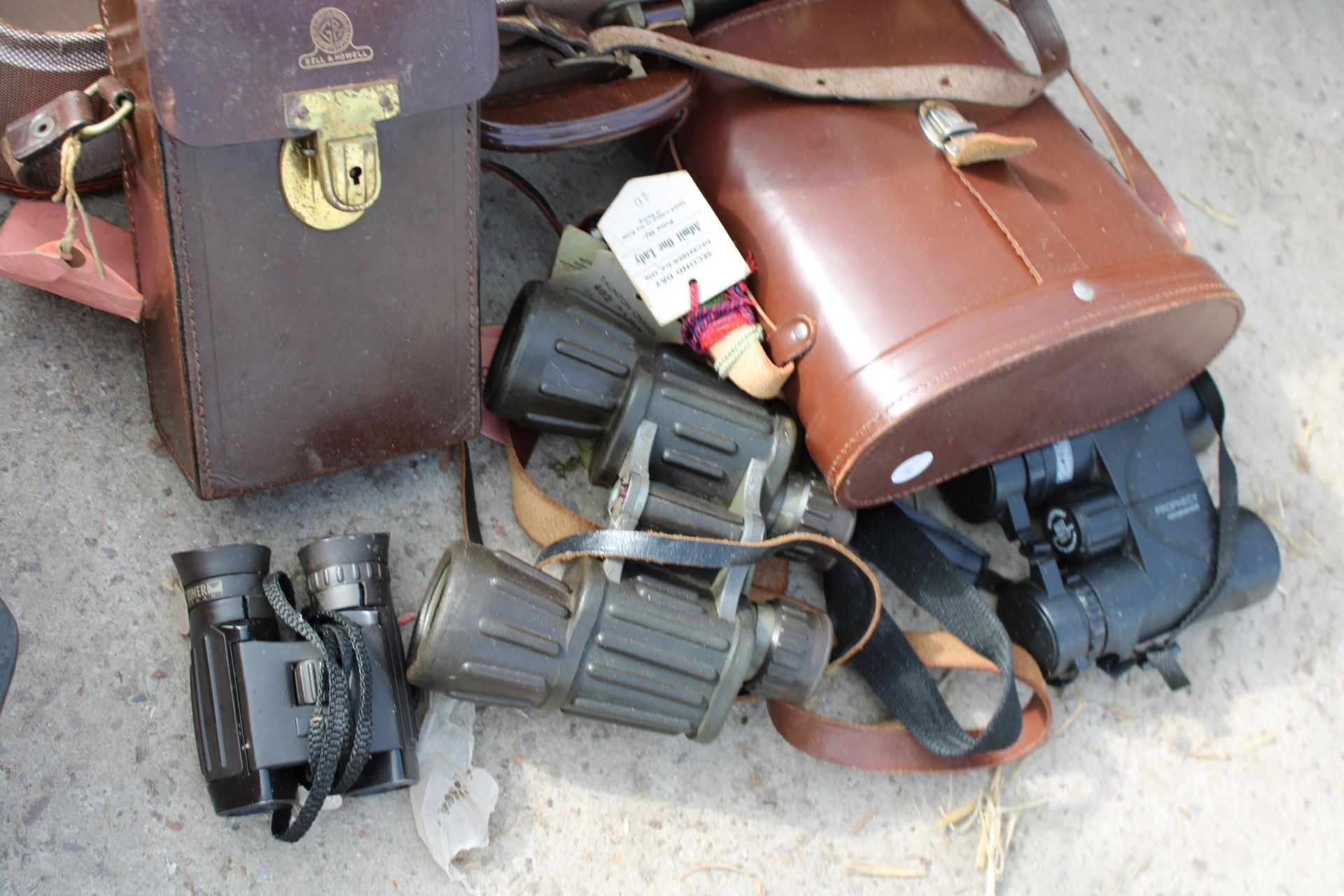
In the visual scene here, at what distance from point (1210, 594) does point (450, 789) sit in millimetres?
1190

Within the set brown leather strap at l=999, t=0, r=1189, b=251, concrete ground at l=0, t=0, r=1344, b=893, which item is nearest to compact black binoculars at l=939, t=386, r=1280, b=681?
concrete ground at l=0, t=0, r=1344, b=893

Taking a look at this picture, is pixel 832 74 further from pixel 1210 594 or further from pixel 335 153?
pixel 1210 594

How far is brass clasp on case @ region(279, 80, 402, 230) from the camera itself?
1.29m

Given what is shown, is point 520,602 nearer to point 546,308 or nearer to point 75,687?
point 546,308

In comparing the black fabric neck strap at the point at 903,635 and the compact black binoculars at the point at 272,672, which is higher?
the compact black binoculars at the point at 272,672

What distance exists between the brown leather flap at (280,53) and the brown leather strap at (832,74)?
310 mm

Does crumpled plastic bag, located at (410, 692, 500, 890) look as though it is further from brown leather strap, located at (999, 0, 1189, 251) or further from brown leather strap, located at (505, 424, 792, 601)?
brown leather strap, located at (999, 0, 1189, 251)

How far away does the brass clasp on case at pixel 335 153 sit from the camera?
129 cm

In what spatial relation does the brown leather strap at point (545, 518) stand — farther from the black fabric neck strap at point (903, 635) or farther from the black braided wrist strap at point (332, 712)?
the black braided wrist strap at point (332, 712)

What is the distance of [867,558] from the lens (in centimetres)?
194

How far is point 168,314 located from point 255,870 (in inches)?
28.0

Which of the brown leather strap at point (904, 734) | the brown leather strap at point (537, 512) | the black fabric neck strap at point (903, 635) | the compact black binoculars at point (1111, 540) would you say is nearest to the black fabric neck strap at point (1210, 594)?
the compact black binoculars at point (1111, 540)

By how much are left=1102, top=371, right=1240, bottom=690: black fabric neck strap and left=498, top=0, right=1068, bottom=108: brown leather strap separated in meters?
0.58

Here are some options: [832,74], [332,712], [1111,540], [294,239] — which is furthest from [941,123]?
[332,712]
